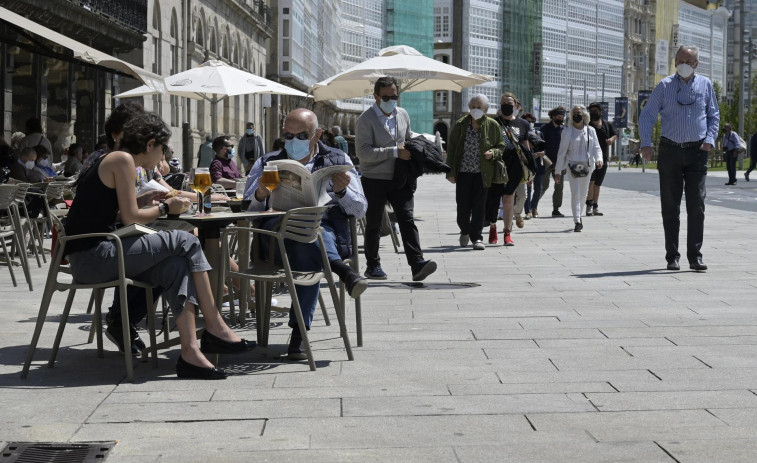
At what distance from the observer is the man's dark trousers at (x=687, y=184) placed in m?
12.0

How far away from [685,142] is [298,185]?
18.3 feet

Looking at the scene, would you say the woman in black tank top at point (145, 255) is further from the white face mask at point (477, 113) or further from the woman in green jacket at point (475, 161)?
the white face mask at point (477, 113)

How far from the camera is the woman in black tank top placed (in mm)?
6531

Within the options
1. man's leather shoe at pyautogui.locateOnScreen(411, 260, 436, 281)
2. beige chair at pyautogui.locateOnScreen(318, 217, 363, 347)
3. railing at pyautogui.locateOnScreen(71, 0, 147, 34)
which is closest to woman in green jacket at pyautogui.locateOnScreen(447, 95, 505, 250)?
man's leather shoe at pyautogui.locateOnScreen(411, 260, 436, 281)

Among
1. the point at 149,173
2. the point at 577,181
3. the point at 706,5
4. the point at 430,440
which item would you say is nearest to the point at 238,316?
the point at 149,173

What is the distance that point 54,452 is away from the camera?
484 centimetres

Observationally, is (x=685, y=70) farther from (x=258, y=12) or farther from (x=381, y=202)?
(x=258, y=12)

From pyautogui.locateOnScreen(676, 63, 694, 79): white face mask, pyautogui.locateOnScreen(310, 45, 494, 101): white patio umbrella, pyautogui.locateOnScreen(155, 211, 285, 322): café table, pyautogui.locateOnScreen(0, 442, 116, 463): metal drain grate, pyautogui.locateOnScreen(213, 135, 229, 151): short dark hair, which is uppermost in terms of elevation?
pyautogui.locateOnScreen(310, 45, 494, 101): white patio umbrella

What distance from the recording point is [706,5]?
180875mm

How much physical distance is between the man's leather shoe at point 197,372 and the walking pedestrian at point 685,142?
6.57 m

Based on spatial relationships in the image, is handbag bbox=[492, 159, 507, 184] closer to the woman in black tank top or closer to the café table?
the café table

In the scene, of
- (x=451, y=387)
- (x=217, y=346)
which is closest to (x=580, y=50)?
(x=217, y=346)

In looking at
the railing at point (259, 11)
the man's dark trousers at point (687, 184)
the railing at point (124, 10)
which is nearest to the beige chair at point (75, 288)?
the man's dark trousers at point (687, 184)

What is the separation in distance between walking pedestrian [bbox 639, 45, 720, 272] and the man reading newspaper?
14.9 ft
